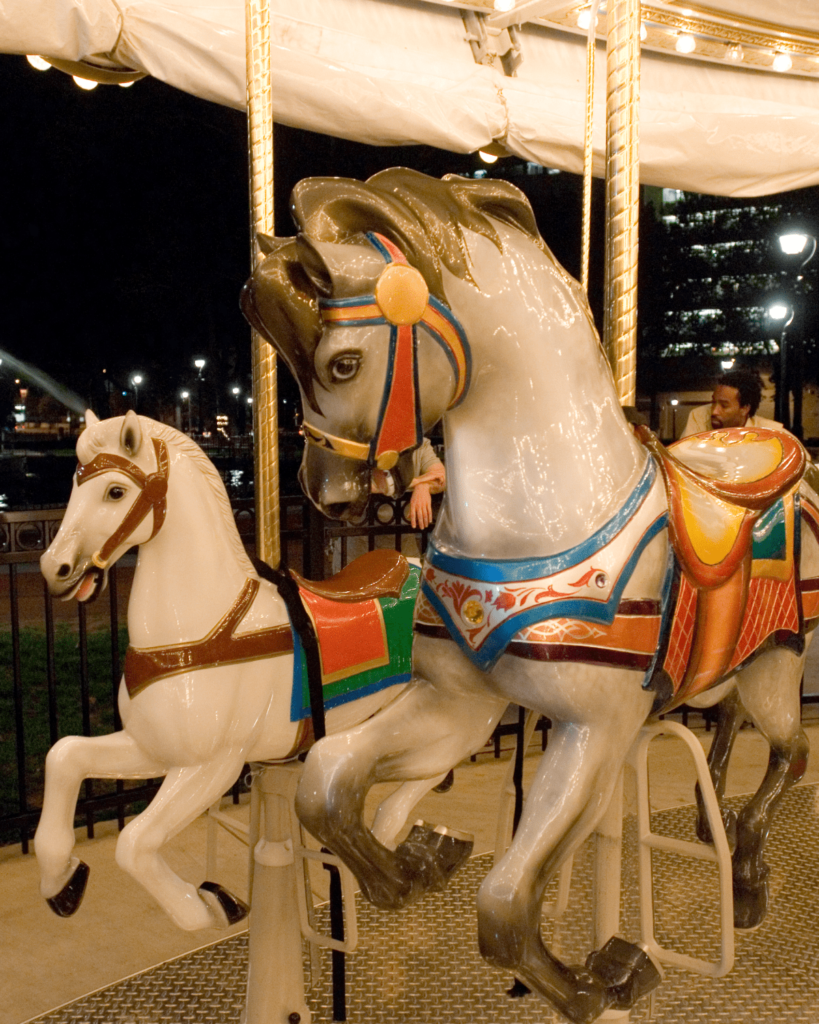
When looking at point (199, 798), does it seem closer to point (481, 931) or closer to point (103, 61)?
point (481, 931)

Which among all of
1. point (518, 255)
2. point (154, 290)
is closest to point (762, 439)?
point (518, 255)

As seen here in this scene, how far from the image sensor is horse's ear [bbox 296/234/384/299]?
1.02 m

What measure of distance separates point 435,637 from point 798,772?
790 millimetres

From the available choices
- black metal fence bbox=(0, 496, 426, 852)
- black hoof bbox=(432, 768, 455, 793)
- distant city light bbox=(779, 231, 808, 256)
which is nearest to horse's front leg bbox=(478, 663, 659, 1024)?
black metal fence bbox=(0, 496, 426, 852)

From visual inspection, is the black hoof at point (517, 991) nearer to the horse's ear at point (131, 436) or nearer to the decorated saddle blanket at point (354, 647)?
the decorated saddle blanket at point (354, 647)

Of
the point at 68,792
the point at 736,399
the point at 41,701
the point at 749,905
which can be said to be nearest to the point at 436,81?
the point at 736,399

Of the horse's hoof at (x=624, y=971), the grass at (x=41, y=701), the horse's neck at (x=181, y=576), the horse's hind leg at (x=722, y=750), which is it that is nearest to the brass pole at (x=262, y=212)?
the horse's neck at (x=181, y=576)

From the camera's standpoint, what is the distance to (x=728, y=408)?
130 inches

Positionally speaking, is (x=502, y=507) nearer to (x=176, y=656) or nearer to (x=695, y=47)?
(x=176, y=656)

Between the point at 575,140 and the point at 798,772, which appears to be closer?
the point at 798,772

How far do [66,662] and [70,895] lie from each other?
159 inches

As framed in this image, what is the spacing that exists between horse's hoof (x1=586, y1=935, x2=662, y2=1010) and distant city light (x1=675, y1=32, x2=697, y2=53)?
2.34 metres

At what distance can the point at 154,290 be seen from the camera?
14375 millimetres

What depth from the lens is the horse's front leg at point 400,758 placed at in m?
1.14
